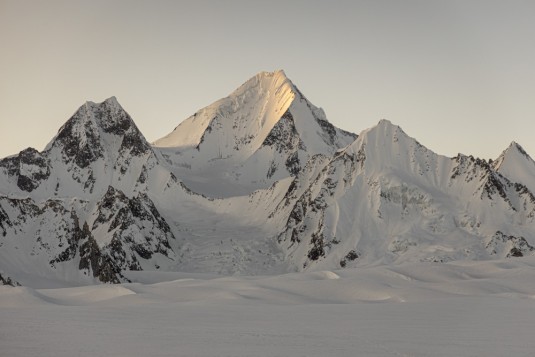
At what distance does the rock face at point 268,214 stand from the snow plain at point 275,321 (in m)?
41.6

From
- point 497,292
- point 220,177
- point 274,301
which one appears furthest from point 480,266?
point 220,177

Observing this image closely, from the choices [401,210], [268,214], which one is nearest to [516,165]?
[401,210]

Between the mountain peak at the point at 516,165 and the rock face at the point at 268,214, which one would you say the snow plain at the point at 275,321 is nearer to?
the rock face at the point at 268,214

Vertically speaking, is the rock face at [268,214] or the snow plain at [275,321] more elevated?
the rock face at [268,214]

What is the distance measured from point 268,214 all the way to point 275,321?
117017mm

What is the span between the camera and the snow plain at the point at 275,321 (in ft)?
66.0

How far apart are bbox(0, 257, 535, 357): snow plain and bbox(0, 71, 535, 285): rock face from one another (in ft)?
136

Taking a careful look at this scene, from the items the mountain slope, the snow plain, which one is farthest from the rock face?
the snow plain

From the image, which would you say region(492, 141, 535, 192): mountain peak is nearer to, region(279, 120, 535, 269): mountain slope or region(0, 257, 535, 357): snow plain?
region(279, 120, 535, 269): mountain slope

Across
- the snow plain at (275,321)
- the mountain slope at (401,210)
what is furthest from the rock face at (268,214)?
the snow plain at (275,321)

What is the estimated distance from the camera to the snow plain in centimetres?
2012

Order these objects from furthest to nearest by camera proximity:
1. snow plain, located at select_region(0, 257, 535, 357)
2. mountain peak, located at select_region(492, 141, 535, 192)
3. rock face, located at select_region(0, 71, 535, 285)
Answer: mountain peak, located at select_region(492, 141, 535, 192)
rock face, located at select_region(0, 71, 535, 285)
snow plain, located at select_region(0, 257, 535, 357)

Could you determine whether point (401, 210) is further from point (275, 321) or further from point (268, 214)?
point (275, 321)

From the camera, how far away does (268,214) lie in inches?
5655
